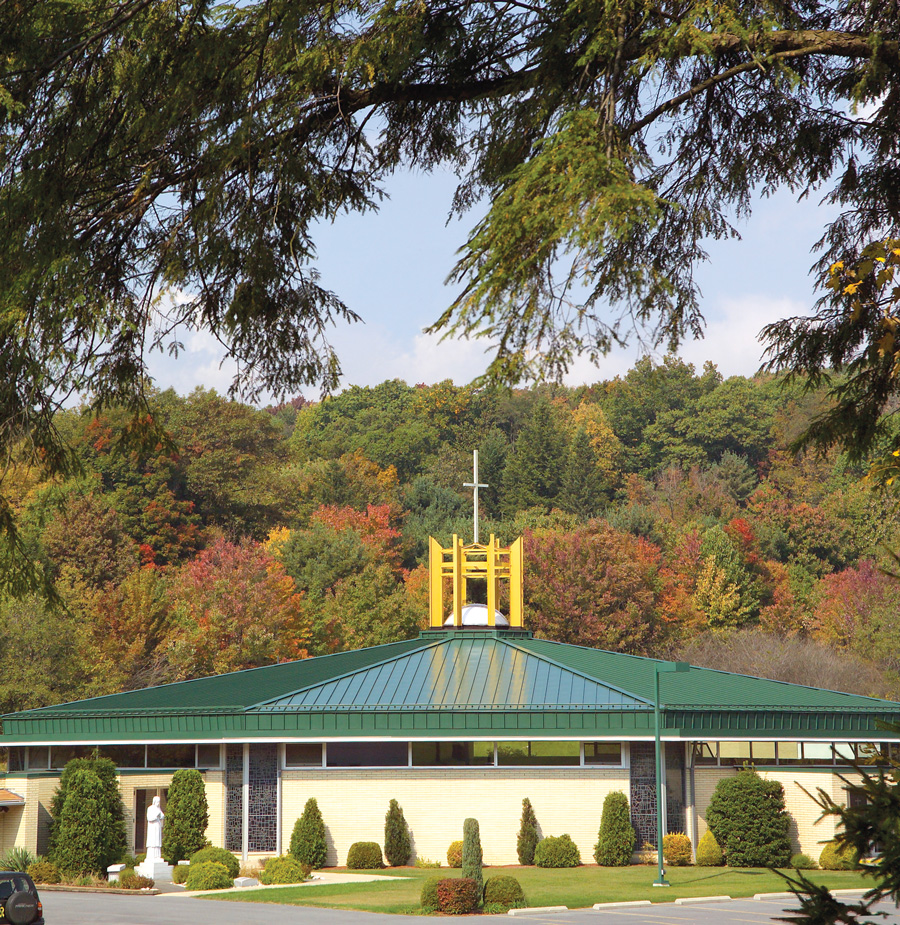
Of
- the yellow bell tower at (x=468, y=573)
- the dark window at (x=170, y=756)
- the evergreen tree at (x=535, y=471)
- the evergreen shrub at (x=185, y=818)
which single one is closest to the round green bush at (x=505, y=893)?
the evergreen shrub at (x=185, y=818)

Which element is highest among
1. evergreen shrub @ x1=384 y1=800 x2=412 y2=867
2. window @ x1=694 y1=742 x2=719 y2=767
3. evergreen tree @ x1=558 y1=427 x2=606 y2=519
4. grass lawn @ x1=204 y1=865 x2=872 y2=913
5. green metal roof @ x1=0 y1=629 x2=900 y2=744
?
evergreen tree @ x1=558 y1=427 x2=606 y2=519

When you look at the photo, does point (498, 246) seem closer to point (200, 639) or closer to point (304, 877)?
point (304, 877)

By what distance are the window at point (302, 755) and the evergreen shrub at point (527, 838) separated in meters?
5.56

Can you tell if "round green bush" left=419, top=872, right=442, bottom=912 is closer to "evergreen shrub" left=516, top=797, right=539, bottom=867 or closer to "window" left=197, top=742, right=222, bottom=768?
"evergreen shrub" left=516, top=797, right=539, bottom=867

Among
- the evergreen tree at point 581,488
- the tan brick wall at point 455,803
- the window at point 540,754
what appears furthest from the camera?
the evergreen tree at point 581,488

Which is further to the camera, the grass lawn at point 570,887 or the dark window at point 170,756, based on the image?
the dark window at point 170,756

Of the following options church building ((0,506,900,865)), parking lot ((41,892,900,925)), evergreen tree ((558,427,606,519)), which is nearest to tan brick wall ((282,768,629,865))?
church building ((0,506,900,865))

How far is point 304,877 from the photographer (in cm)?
2894

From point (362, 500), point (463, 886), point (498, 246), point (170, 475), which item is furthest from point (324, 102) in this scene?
point (362, 500)

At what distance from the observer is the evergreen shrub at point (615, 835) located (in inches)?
1169

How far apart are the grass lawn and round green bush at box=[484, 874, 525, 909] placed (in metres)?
0.28

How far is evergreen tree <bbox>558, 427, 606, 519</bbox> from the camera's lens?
83625mm

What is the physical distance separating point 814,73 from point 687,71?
3.19ft

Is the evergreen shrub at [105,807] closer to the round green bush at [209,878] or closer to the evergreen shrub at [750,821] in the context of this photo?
the round green bush at [209,878]
